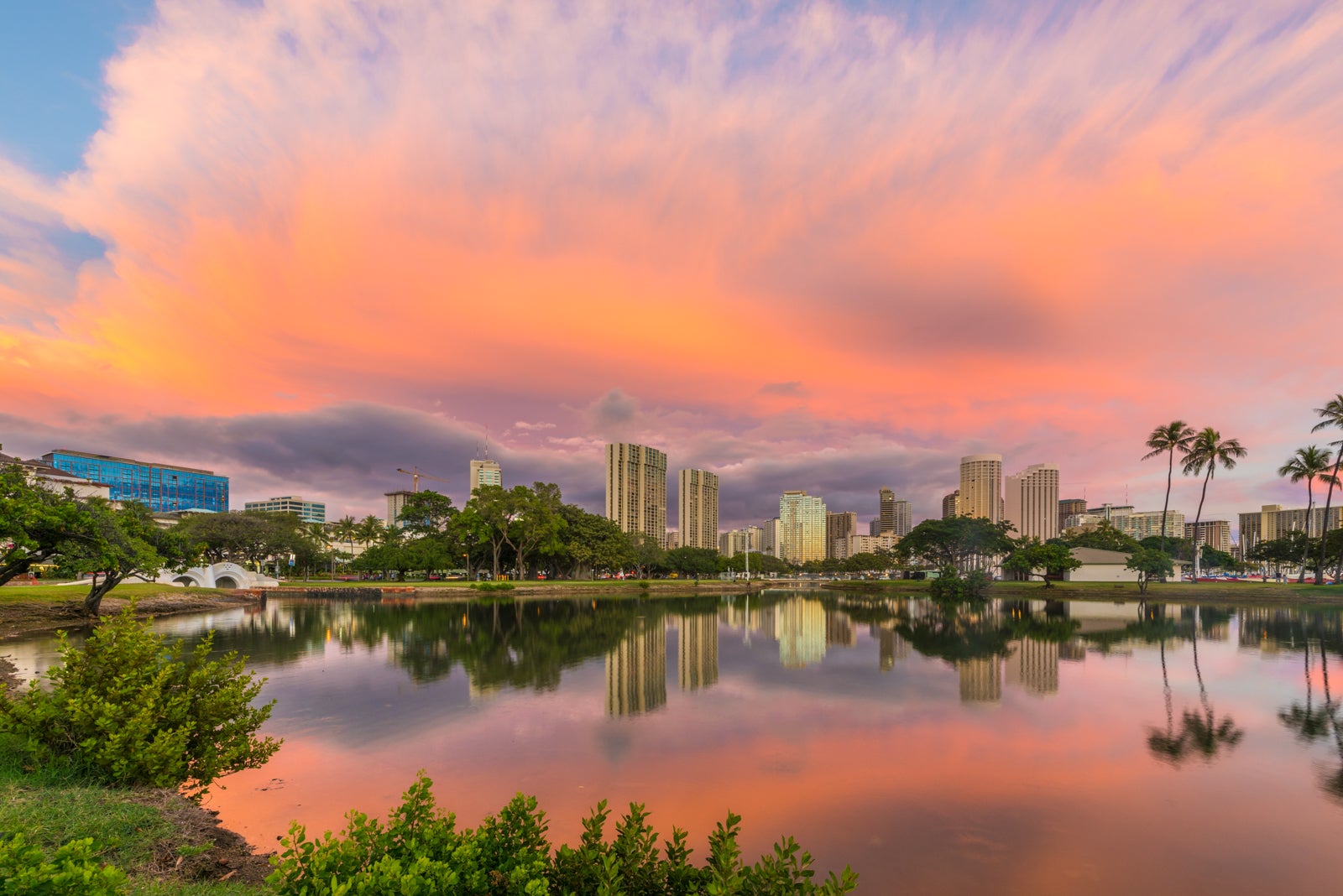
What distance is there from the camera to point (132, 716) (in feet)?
24.0

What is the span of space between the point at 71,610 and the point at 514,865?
42267 millimetres

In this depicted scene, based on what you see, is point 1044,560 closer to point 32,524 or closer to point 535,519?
point 535,519

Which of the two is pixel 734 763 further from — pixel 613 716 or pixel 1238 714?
pixel 1238 714

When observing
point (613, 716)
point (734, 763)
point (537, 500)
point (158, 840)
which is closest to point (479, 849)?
point (158, 840)

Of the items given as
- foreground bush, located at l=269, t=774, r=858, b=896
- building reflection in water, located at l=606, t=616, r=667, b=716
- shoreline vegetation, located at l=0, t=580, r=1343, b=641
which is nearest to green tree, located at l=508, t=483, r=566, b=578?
shoreline vegetation, located at l=0, t=580, r=1343, b=641

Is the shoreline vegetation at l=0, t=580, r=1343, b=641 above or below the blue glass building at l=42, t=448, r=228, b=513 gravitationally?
below

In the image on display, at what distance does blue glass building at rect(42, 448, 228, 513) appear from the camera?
145375 mm

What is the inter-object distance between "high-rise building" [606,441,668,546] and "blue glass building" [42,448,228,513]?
100375 mm

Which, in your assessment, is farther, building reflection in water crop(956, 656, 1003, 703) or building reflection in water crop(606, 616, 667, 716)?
building reflection in water crop(956, 656, 1003, 703)

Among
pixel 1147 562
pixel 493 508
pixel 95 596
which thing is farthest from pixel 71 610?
pixel 1147 562

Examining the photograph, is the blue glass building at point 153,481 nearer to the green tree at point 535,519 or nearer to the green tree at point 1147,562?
the green tree at point 535,519

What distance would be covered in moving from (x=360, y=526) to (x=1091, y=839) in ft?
384

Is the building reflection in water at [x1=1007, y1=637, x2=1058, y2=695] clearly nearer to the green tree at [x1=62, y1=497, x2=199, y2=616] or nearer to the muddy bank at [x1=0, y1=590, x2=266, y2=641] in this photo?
the muddy bank at [x1=0, y1=590, x2=266, y2=641]

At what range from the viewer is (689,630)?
33594mm
